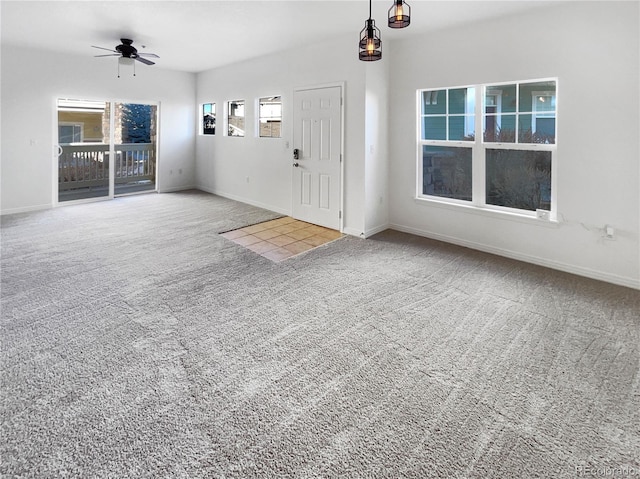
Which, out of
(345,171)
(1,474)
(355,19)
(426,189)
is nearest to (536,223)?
(426,189)

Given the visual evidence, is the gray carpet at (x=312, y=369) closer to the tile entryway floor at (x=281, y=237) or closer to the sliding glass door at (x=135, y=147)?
the tile entryway floor at (x=281, y=237)

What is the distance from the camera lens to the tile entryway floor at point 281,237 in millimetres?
4520

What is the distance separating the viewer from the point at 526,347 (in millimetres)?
2514

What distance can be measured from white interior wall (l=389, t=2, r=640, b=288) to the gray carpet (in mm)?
365

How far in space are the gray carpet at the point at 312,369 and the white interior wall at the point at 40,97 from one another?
9.25 feet

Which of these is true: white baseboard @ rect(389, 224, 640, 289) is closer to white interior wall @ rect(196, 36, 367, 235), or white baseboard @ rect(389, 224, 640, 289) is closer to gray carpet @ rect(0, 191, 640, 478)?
gray carpet @ rect(0, 191, 640, 478)

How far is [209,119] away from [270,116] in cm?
231

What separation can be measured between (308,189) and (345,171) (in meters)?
0.81

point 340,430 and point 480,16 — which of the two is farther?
point 480,16

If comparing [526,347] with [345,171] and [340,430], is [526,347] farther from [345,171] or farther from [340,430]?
[345,171]

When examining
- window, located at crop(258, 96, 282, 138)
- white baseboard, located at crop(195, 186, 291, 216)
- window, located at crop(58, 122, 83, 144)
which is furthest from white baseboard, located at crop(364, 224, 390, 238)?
window, located at crop(58, 122, 83, 144)

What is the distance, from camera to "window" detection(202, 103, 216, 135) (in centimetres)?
794

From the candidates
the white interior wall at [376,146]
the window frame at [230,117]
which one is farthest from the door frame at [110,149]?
the white interior wall at [376,146]

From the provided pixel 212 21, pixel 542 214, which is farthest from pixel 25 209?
pixel 542 214
